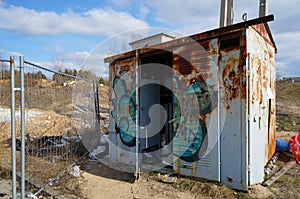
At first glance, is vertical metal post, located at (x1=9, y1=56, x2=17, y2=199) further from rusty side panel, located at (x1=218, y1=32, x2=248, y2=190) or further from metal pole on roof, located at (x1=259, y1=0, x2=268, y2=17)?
metal pole on roof, located at (x1=259, y1=0, x2=268, y2=17)

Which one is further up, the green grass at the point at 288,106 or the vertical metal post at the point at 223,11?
the vertical metal post at the point at 223,11

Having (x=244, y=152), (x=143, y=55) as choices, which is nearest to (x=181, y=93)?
(x=143, y=55)

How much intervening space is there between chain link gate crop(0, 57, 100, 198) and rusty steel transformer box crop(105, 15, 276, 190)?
141cm

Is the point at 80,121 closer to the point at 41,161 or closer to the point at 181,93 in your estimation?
the point at 41,161

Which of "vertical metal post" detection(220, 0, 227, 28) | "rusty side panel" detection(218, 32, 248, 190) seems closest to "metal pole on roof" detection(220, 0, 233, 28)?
"vertical metal post" detection(220, 0, 227, 28)

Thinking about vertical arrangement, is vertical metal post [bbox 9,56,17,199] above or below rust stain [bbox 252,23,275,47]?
below

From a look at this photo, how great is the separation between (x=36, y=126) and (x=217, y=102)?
22.2ft

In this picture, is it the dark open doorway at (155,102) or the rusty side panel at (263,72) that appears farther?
the dark open doorway at (155,102)

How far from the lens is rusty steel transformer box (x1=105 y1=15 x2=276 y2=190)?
138 inches

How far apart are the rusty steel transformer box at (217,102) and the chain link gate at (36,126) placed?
4.62 feet

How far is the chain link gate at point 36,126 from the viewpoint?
267 centimetres

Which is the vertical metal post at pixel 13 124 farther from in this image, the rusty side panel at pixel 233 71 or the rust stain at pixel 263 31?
the rust stain at pixel 263 31

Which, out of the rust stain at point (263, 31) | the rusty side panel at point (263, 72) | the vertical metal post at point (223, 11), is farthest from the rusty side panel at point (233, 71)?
the vertical metal post at point (223, 11)

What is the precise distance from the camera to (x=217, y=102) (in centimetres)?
378
